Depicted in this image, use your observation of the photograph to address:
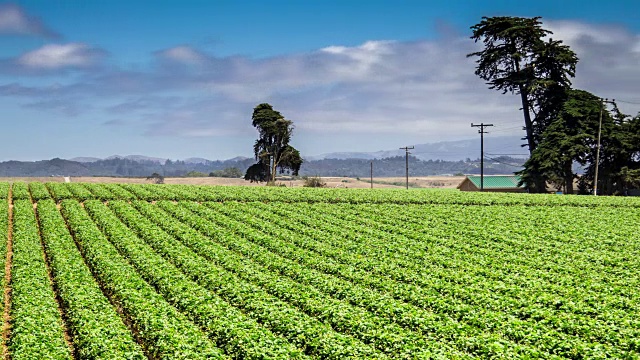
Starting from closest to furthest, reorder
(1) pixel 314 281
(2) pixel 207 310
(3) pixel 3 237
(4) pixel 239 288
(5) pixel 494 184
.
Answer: (2) pixel 207 310 < (4) pixel 239 288 < (1) pixel 314 281 < (3) pixel 3 237 < (5) pixel 494 184

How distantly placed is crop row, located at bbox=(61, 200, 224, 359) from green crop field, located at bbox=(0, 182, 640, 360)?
2.6 inches

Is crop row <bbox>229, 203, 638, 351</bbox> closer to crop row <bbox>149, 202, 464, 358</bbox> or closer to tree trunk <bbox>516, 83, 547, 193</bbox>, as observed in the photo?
crop row <bbox>149, 202, 464, 358</bbox>

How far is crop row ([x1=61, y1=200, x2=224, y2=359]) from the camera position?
1547 centimetres

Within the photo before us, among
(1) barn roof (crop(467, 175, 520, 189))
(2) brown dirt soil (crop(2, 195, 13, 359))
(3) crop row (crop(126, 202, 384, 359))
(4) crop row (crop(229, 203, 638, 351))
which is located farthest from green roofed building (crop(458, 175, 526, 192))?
(2) brown dirt soil (crop(2, 195, 13, 359))

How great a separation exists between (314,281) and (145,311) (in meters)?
6.66

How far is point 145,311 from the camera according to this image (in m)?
18.3

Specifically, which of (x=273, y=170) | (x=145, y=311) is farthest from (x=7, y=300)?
(x=273, y=170)

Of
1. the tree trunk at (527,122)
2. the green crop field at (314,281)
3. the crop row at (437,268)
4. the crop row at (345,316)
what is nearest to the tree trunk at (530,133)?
the tree trunk at (527,122)

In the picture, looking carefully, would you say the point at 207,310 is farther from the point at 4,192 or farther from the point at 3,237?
the point at 4,192

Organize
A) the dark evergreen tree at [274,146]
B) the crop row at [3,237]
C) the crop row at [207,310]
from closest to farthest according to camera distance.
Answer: the crop row at [207,310] → the crop row at [3,237] → the dark evergreen tree at [274,146]

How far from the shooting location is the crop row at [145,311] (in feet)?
50.8

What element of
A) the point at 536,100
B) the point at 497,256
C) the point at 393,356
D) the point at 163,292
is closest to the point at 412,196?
the point at 497,256

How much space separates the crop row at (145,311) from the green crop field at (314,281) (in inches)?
2.6

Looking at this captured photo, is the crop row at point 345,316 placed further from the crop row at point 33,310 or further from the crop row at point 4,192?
the crop row at point 4,192
